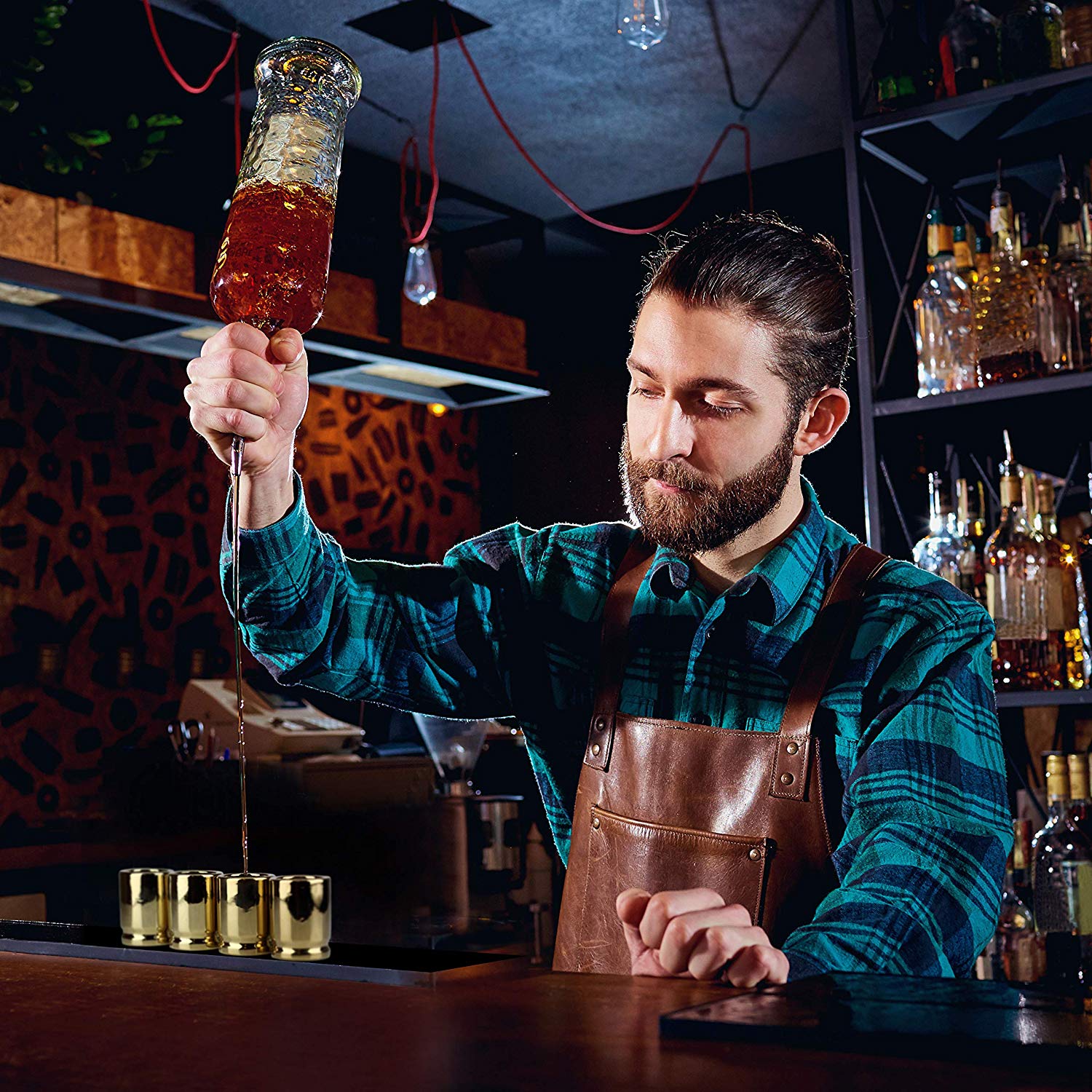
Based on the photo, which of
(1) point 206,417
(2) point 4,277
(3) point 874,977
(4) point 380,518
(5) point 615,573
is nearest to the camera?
(3) point 874,977

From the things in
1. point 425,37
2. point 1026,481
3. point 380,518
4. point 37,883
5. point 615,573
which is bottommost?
point 37,883

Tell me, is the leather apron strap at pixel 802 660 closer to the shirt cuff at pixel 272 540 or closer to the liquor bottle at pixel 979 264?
the shirt cuff at pixel 272 540

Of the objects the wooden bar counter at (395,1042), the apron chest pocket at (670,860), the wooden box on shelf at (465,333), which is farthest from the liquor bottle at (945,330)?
the wooden box on shelf at (465,333)

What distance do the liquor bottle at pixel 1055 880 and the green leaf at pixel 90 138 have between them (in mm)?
2518

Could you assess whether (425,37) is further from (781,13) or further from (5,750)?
(5,750)

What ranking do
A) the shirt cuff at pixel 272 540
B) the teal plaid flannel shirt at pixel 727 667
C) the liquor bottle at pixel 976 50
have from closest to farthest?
the teal plaid flannel shirt at pixel 727 667 → the shirt cuff at pixel 272 540 → the liquor bottle at pixel 976 50

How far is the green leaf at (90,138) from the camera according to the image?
10.8 feet

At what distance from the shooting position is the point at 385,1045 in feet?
2.34

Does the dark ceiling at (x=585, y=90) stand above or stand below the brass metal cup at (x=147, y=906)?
above

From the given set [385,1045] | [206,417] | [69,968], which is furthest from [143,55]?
[385,1045]

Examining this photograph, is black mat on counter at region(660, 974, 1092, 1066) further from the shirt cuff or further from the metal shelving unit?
the metal shelving unit

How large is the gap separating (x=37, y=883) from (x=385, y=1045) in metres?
2.74

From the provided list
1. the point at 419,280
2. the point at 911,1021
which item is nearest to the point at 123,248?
the point at 419,280

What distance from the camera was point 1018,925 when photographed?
2.34 metres
